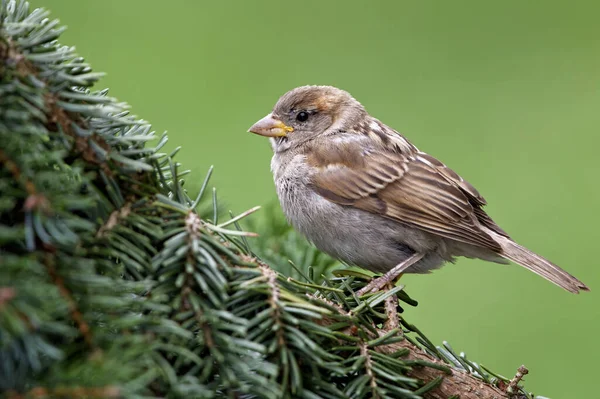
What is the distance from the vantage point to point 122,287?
0.85 meters

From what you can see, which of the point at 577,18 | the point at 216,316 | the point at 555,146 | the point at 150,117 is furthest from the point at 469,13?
the point at 216,316

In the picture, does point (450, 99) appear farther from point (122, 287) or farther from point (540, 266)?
point (122, 287)

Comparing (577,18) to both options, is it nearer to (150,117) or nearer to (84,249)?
(150,117)

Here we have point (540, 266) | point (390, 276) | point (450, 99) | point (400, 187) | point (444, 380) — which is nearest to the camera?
point (444, 380)

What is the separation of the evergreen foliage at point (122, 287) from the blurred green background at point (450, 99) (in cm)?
228

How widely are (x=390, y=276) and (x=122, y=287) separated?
1.19 metres

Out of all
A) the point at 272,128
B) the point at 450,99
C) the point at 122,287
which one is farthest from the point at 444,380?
the point at 450,99

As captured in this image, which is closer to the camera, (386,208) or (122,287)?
(122,287)

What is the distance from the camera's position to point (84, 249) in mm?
859

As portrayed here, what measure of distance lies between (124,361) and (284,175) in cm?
164

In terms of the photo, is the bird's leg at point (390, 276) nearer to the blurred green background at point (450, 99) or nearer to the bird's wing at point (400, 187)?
the bird's wing at point (400, 187)

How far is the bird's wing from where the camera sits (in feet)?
7.19

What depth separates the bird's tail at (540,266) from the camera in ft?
6.80

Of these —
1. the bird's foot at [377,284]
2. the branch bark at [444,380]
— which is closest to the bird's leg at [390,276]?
the bird's foot at [377,284]
